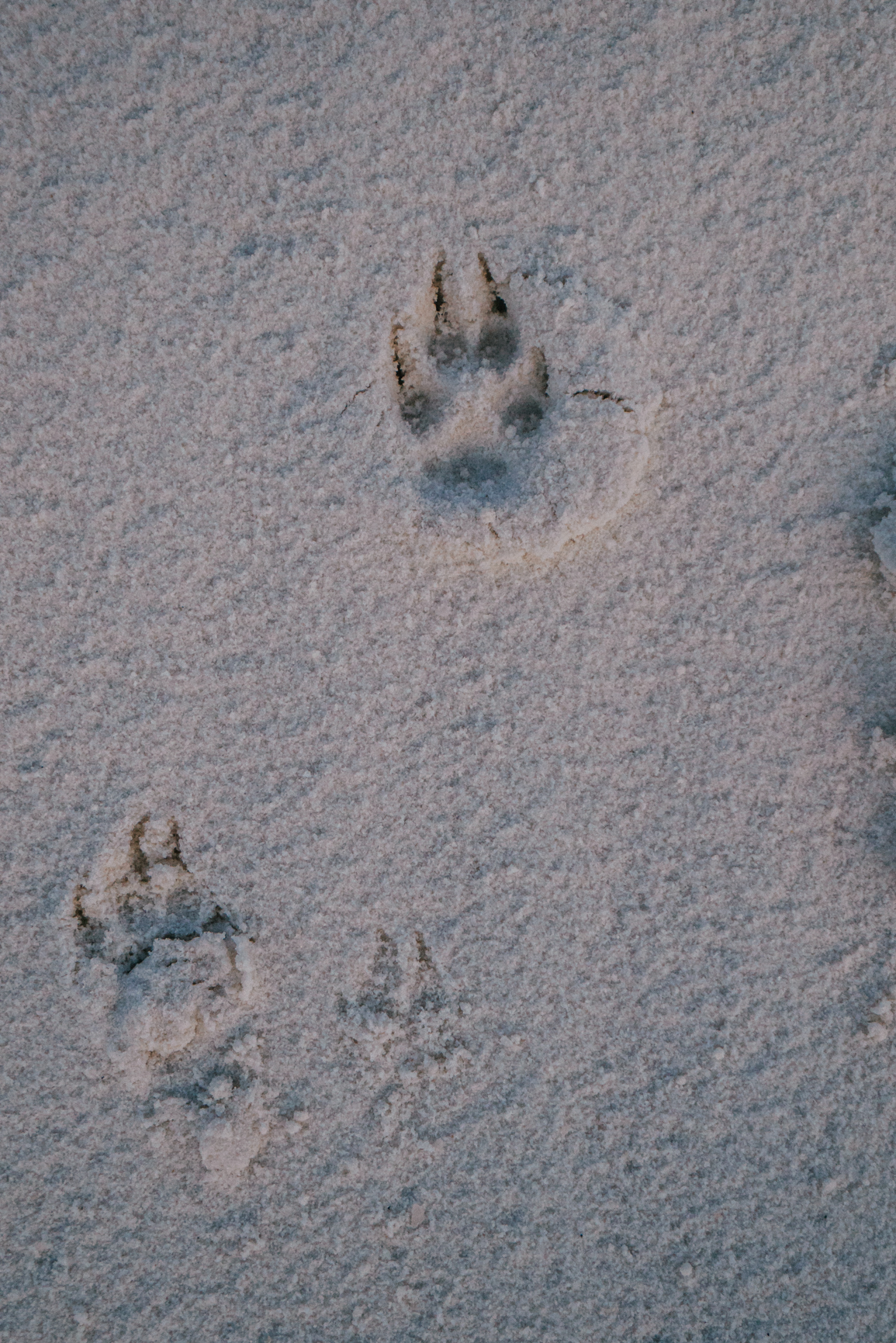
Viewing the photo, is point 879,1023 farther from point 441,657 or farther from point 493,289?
point 493,289

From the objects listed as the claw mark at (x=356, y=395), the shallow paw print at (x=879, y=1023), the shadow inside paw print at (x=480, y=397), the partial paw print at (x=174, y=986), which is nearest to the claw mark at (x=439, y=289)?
the shadow inside paw print at (x=480, y=397)

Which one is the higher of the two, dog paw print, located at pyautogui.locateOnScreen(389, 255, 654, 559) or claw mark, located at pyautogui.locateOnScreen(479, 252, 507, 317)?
claw mark, located at pyautogui.locateOnScreen(479, 252, 507, 317)

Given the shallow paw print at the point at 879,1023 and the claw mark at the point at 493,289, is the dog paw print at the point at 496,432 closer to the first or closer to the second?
the claw mark at the point at 493,289

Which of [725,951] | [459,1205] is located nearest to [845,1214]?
[725,951]

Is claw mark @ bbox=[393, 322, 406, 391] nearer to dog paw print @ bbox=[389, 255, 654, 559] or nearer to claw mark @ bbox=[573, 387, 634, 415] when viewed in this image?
dog paw print @ bbox=[389, 255, 654, 559]

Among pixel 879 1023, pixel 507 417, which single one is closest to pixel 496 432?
pixel 507 417

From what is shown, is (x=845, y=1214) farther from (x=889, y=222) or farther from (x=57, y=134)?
(x=57, y=134)

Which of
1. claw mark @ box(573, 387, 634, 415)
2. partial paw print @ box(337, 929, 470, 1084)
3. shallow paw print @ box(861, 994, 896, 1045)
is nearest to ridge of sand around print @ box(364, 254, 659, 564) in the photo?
claw mark @ box(573, 387, 634, 415)
